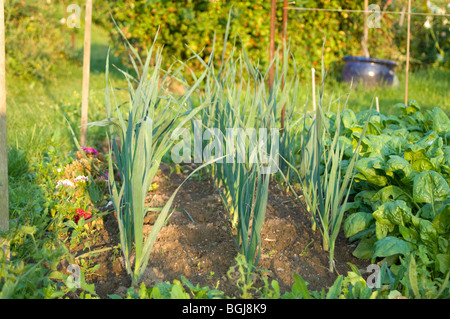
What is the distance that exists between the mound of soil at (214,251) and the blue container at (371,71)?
349 centimetres

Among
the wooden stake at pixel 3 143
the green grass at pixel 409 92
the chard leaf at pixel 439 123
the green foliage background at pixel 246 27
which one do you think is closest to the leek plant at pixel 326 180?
the chard leaf at pixel 439 123

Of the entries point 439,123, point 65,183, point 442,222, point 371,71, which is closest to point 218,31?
point 371,71

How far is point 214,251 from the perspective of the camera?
1.90 m

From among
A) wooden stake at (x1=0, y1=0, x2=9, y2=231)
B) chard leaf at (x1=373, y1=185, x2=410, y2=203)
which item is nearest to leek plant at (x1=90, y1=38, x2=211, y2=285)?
A: wooden stake at (x1=0, y1=0, x2=9, y2=231)

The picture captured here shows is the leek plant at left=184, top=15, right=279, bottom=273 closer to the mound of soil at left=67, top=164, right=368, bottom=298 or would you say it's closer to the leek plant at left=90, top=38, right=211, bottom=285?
the mound of soil at left=67, top=164, right=368, bottom=298

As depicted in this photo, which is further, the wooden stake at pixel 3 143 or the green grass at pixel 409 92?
the green grass at pixel 409 92

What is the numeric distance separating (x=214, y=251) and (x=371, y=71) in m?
4.17

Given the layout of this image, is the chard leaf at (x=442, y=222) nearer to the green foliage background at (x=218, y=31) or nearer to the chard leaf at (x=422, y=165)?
the chard leaf at (x=422, y=165)

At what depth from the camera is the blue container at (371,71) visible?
17.9ft

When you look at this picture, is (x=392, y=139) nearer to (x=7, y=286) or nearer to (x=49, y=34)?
(x=7, y=286)

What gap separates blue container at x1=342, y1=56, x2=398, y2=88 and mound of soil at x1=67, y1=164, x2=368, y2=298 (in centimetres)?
349

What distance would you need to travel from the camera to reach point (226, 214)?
2244 mm

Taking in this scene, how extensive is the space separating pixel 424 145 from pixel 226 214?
Result: 3.14 ft
